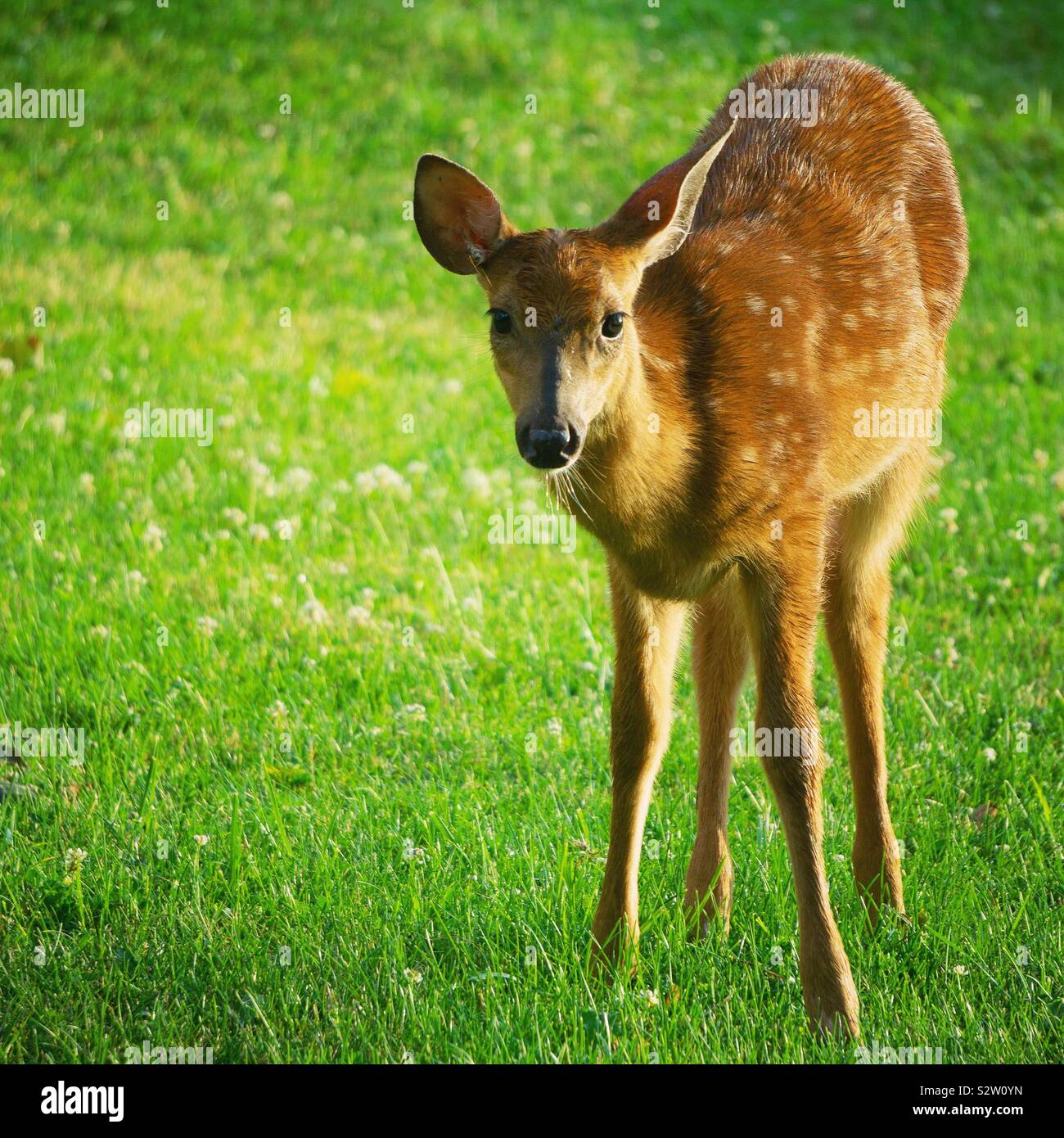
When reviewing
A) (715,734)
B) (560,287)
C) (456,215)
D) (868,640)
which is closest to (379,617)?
(715,734)

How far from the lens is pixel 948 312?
516 centimetres

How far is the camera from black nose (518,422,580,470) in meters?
3.72

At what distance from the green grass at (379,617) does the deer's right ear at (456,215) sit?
3.14 feet

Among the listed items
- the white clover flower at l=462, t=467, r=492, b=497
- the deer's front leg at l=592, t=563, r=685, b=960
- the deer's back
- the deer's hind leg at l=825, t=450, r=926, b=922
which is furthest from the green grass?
the deer's back

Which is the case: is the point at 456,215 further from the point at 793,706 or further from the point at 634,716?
the point at 793,706

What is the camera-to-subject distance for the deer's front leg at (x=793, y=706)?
13.9ft

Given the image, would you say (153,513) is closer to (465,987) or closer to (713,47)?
(465,987)

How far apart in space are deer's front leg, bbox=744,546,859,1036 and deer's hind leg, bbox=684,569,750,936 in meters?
0.13

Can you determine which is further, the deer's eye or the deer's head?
the deer's eye

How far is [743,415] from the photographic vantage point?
4.30 meters

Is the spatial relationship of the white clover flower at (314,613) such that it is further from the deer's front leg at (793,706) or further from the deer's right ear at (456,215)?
the deer's front leg at (793,706)

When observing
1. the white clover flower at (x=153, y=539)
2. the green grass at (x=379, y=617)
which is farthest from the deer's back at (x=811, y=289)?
the white clover flower at (x=153, y=539)

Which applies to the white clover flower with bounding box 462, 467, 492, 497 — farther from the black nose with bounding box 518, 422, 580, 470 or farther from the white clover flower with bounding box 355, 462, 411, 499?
the black nose with bounding box 518, 422, 580, 470
